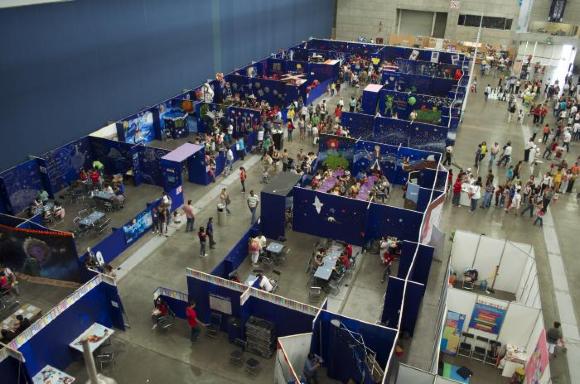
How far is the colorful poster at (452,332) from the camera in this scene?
14.6 m

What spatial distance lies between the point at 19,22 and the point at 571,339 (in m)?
25.6

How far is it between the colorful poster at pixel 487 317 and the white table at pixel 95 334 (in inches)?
436

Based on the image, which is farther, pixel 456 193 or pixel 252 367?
pixel 456 193

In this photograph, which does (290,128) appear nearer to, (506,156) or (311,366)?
(506,156)

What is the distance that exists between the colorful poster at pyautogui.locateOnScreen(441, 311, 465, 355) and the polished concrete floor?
0.50 m

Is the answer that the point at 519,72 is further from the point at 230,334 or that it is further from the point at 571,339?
the point at 230,334

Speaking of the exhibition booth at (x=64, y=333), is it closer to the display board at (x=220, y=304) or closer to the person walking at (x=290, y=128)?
the display board at (x=220, y=304)

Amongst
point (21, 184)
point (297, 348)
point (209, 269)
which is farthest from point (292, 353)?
point (21, 184)

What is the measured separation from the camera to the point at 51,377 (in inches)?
493

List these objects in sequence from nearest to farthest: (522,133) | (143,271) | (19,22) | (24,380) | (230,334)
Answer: (24,380)
(230,334)
(143,271)
(19,22)
(522,133)

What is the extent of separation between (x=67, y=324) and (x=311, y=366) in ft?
23.4

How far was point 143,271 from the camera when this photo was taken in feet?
58.3

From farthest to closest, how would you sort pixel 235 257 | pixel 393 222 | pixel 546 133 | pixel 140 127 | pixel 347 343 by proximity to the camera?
1. pixel 546 133
2. pixel 140 127
3. pixel 393 222
4. pixel 235 257
5. pixel 347 343

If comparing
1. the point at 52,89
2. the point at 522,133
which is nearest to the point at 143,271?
the point at 52,89
